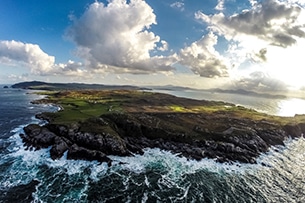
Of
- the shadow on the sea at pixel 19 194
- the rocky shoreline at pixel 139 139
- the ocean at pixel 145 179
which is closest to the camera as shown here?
the shadow on the sea at pixel 19 194

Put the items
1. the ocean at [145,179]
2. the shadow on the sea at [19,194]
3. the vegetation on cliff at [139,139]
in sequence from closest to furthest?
1. the shadow on the sea at [19,194]
2. the ocean at [145,179]
3. the vegetation on cliff at [139,139]

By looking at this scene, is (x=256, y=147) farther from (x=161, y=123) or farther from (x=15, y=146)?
Answer: (x=15, y=146)

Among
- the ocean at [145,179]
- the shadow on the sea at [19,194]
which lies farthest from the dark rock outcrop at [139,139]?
the shadow on the sea at [19,194]

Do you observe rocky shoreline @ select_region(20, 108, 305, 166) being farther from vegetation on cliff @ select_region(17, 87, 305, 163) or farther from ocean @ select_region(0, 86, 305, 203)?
ocean @ select_region(0, 86, 305, 203)

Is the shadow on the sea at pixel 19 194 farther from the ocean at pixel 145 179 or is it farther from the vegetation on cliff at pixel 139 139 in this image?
the vegetation on cliff at pixel 139 139

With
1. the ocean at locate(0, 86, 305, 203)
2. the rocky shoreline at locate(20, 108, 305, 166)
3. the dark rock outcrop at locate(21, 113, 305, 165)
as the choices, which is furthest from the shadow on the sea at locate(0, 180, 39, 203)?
the rocky shoreline at locate(20, 108, 305, 166)

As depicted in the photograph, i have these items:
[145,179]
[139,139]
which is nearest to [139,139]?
[139,139]
